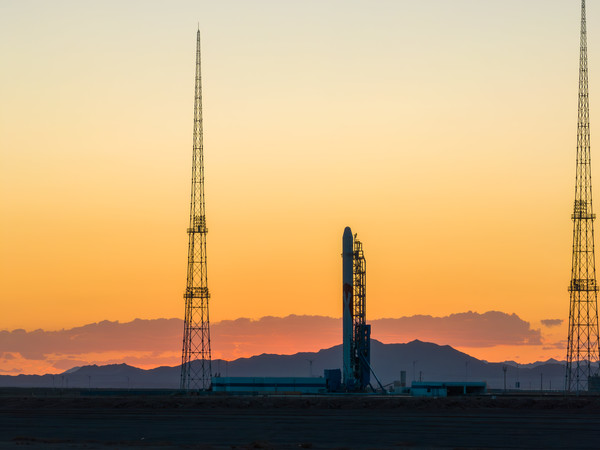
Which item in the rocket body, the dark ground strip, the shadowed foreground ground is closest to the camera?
the shadowed foreground ground

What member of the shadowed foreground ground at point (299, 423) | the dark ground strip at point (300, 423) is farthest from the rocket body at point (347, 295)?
the shadowed foreground ground at point (299, 423)

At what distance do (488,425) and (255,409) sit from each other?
3057 cm

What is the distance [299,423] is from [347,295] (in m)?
64.3

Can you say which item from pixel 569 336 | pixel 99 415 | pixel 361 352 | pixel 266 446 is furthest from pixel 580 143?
pixel 266 446

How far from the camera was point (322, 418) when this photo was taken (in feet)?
317

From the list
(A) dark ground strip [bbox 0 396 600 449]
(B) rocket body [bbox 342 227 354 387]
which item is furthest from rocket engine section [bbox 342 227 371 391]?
(A) dark ground strip [bbox 0 396 600 449]

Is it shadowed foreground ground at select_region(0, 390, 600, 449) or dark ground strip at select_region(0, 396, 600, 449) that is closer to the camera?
shadowed foreground ground at select_region(0, 390, 600, 449)

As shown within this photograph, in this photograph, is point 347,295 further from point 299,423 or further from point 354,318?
point 299,423

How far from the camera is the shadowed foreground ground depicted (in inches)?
2908

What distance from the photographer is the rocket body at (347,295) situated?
154125mm

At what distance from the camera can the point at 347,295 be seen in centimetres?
15425

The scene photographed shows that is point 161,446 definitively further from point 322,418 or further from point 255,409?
point 255,409

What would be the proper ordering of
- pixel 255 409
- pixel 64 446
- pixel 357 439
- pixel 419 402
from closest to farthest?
pixel 64 446 → pixel 357 439 → pixel 255 409 → pixel 419 402

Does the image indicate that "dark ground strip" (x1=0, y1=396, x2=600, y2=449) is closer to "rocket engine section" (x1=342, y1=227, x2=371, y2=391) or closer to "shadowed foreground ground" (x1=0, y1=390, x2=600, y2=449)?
"shadowed foreground ground" (x1=0, y1=390, x2=600, y2=449)
